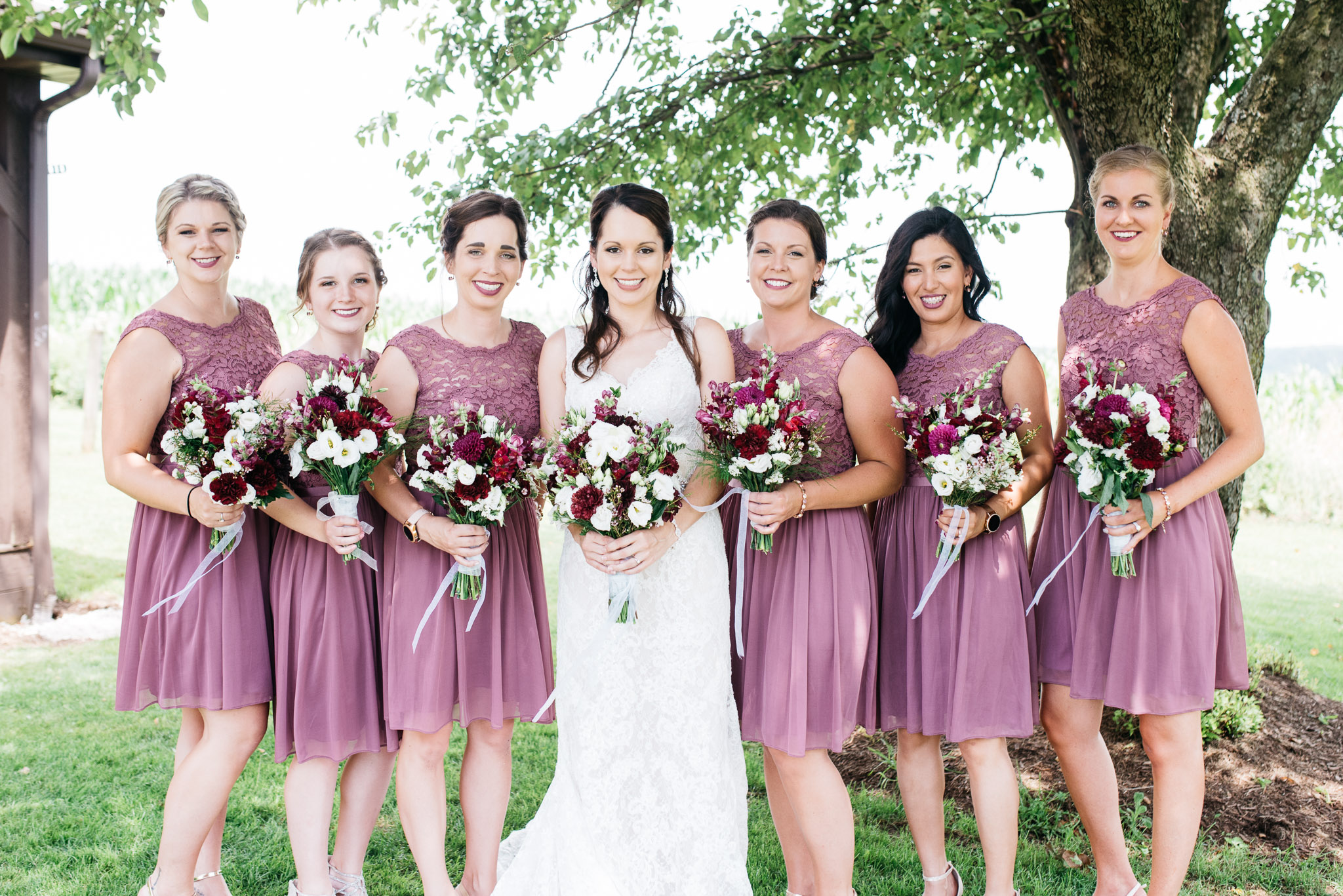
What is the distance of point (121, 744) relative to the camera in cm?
634

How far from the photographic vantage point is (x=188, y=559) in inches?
159

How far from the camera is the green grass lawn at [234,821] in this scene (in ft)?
14.9

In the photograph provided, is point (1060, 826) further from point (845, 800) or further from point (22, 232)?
point (22, 232)

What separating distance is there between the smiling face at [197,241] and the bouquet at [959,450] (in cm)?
293

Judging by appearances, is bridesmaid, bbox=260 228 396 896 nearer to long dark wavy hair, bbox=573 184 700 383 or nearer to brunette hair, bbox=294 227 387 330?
brunette hair, bbox=294 227 387 330

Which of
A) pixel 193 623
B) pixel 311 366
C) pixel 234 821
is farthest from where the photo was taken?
pixel 234 821

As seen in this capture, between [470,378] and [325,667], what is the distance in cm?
132

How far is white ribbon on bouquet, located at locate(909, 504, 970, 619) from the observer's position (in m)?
3.82

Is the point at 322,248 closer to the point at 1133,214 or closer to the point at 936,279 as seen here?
the point at 936,279

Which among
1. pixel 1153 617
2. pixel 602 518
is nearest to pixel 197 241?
pixel 602 518

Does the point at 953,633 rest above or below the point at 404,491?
below

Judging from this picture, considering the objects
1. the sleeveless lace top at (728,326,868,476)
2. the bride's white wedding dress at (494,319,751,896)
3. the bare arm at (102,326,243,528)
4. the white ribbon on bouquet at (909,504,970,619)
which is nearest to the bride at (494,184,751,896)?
the bride's white wedding dress at (494,319,751,896)

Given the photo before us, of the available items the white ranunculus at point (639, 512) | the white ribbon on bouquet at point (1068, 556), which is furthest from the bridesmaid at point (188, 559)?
the white ribbon on bouquet at point (1068, 556)

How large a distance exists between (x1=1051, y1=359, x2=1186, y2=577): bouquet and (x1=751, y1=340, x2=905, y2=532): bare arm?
673 mm
